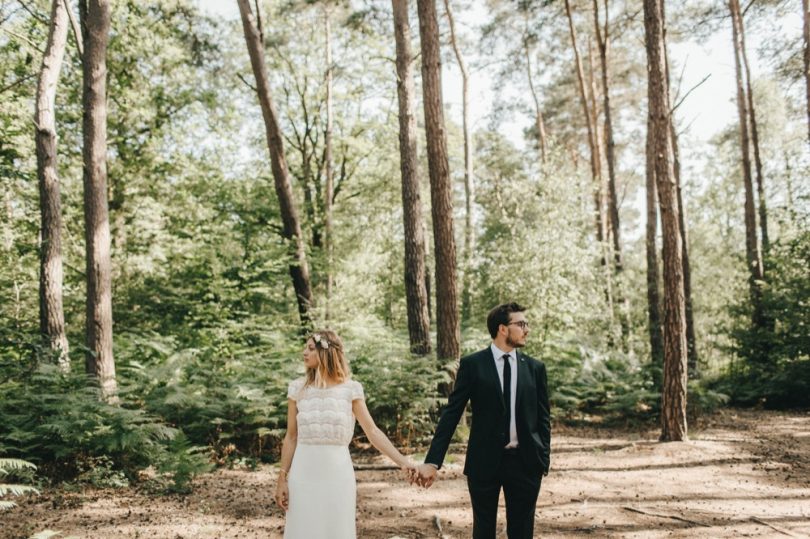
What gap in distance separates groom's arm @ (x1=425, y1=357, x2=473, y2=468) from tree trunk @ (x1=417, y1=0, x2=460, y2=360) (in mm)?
6208

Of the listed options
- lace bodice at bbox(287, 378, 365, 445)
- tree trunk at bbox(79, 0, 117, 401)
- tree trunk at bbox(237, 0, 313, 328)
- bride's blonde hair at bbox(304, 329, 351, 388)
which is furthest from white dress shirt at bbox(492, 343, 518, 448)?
tree trunk at bbox(237, 0, 313, 328)

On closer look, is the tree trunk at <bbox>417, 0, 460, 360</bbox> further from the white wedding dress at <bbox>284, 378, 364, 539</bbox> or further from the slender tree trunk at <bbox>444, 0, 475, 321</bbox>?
the slender tree trunk at <bbox>444, 0, 475, 321</bbox>

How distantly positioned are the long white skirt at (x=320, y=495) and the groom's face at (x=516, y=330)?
1343 mm

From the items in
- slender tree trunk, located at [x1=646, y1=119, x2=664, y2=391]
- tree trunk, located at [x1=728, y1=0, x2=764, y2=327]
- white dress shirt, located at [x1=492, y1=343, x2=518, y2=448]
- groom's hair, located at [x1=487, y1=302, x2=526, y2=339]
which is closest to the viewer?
white dress shirt, located at [x1=492, y1=343, x2=518, y2=448]

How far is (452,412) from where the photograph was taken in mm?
3975

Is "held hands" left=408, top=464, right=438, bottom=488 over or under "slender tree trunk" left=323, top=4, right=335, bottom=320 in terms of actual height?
under

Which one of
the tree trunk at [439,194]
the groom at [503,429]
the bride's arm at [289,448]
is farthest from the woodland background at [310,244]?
the groom at [503,429]

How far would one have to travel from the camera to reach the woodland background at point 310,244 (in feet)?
31.3

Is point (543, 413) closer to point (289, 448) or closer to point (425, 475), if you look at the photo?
point (425, 475)

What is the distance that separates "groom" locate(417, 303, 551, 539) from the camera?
383 cm

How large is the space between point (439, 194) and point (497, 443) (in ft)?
22.8

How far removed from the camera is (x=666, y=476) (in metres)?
8.11

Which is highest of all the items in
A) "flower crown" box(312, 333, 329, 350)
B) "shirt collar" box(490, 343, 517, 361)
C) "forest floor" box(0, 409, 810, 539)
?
"flower crown" box(312, 333, 329, 350)

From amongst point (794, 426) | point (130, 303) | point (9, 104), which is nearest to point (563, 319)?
point (794, 426)
